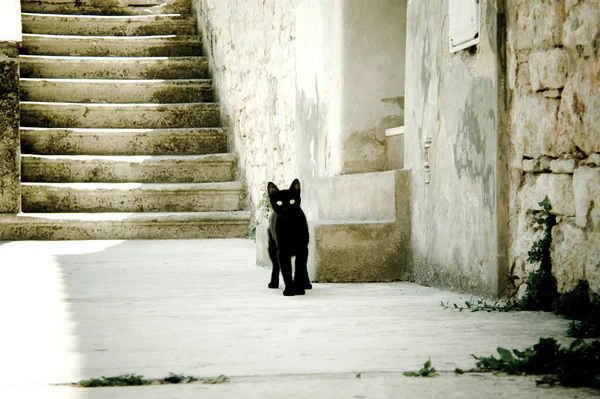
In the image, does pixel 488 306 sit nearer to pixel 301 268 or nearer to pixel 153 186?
pixel 301 268

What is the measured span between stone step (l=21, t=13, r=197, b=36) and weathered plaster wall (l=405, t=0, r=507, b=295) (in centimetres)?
639

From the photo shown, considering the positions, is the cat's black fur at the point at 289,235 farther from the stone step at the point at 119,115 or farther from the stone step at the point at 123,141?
the stone step at the point at 119,115

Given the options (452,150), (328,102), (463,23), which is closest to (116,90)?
(328,102)

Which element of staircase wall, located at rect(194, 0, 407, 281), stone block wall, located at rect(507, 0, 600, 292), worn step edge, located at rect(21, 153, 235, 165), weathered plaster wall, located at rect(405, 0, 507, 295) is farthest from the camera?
worn step edge, located at rect(21, 153, 235, 165)

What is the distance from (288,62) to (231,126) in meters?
2.33

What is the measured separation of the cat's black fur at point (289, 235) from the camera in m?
4.25

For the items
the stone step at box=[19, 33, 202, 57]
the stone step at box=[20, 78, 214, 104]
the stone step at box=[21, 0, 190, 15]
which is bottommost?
the stone step at box=[20, 78, 214, 104]

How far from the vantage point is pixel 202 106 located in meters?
9.27

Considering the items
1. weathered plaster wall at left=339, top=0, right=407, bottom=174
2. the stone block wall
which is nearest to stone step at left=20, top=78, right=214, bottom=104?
weathered plaster wall at left=339, top=0, right=407, bottom=174

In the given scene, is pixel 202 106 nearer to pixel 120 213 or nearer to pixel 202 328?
pixel 120 213

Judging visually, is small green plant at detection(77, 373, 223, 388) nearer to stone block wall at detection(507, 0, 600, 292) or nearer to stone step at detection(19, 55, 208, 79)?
stone block wall at detection(507, 0, 600, 292)

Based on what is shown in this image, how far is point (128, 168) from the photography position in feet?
28.0

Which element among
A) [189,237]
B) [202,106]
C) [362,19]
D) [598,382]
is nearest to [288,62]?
[362,19]

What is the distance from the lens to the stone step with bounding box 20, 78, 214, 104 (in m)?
9.26
